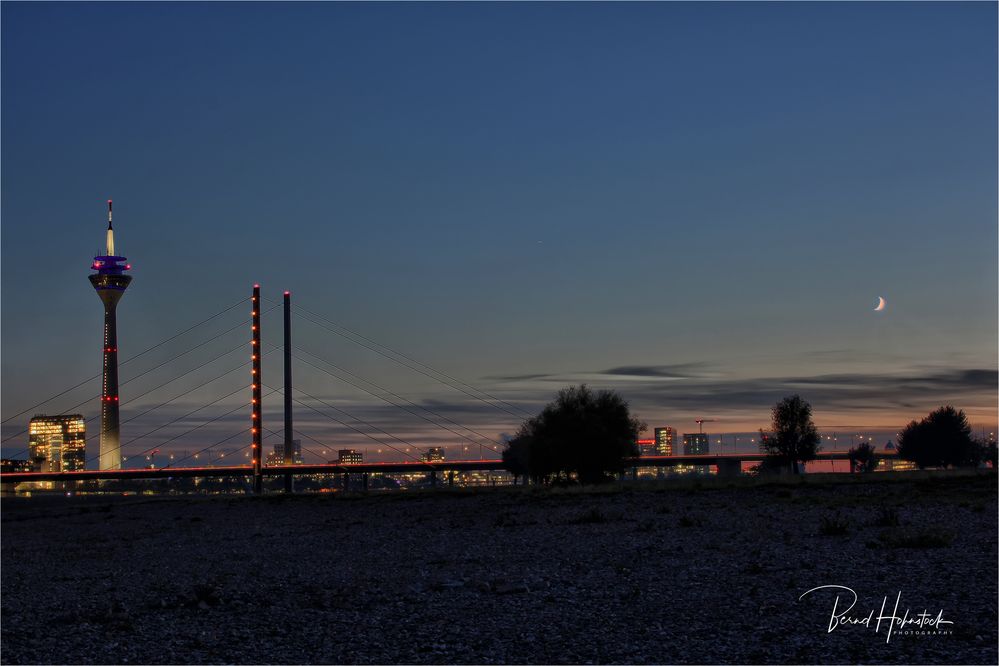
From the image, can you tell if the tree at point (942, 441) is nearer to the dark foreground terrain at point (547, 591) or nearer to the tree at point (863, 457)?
the tree at point (863, 457)

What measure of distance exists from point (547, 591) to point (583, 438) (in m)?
46.5

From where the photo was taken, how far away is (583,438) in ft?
209

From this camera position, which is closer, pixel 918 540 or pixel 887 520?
pixel 918 540

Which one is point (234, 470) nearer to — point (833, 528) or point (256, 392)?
point (256, 392)

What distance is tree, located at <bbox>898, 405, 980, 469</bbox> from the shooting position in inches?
4291

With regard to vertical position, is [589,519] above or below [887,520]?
below

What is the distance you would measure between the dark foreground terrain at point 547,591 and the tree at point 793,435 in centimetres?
6126

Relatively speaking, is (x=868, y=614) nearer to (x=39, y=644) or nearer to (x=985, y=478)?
(x=39, y=644)

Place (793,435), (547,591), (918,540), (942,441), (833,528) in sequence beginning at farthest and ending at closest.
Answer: (942,441) → (793,435) → (833,528) → (918,540) → (547,591)

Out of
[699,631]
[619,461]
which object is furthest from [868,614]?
[619,461]

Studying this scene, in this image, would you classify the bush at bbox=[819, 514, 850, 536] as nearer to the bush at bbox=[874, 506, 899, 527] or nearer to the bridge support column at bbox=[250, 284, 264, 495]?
the bush at bbox=[874, 506, 899, 527]

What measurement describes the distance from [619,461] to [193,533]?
31731 mm

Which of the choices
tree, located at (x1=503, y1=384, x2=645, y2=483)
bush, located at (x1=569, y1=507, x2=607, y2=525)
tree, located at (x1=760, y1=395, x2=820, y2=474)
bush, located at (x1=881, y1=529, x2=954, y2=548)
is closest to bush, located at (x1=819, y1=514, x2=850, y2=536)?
bush, located at (x1=881, y1=529, x2=954, y2=548)

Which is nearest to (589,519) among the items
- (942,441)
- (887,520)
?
(887,520)
